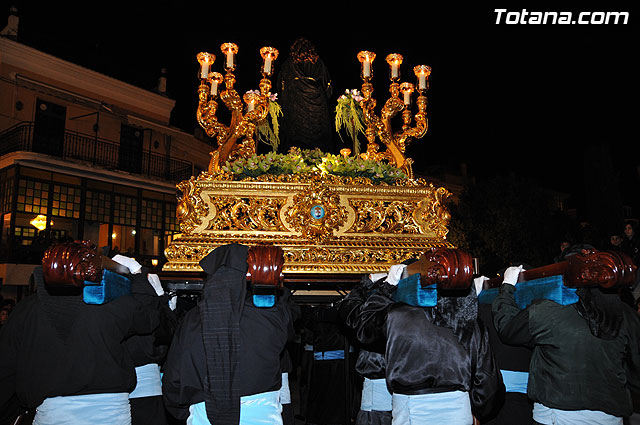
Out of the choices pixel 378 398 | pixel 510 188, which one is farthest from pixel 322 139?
pixel 510 188

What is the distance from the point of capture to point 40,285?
8.20 feet

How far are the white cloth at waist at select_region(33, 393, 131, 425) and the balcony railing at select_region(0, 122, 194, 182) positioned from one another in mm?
14644

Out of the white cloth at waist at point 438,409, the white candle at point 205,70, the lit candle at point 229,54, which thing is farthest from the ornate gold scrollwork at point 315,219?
the white cloth at waist at point 438,409

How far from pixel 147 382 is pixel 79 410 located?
32.6 inches

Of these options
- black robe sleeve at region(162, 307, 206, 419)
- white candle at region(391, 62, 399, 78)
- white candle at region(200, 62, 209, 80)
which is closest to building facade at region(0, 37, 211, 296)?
white candle at region(200, 62, 209, 80)

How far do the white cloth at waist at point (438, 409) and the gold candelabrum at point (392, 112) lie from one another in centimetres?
283

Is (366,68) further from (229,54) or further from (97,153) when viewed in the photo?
(97,153)

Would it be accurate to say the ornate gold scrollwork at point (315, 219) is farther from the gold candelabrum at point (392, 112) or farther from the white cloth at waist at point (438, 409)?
the white cloth at waist at point (438, 409)

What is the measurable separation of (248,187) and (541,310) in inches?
107

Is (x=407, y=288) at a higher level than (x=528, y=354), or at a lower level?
higher

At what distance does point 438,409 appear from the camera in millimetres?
2678

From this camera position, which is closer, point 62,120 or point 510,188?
point 62,120

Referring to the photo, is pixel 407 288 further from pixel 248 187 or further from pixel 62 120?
pixel 62 120

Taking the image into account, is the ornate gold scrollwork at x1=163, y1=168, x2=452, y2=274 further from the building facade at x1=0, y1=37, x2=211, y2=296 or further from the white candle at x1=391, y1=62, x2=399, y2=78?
the building facade at x1=0, y1=37, x2=211, y2=296
